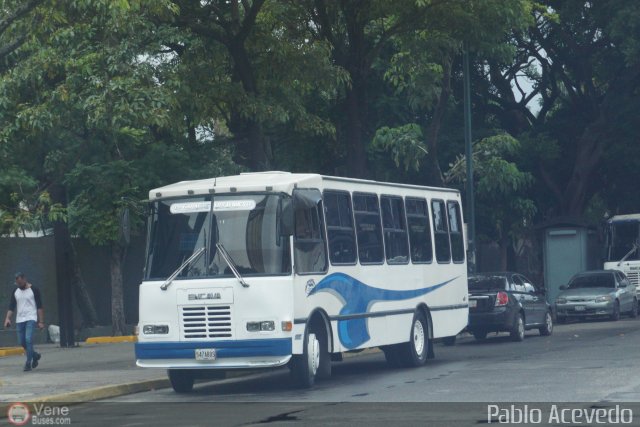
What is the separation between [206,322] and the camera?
1767 cm

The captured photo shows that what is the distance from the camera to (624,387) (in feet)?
53.1

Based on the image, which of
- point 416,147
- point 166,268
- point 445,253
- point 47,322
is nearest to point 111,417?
point 166,268

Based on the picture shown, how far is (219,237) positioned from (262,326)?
1.46 meters

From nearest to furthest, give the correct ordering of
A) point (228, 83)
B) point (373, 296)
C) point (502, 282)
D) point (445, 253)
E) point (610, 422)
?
point (610, 422) < point (373, 296) < point (445, 253) < point (228, 83) < point (502, 282)

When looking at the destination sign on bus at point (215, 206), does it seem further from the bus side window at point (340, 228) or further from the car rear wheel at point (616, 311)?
the car rear wheel at point (616, 311)

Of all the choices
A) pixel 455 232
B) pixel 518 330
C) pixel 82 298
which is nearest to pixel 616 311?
pixel 518 330

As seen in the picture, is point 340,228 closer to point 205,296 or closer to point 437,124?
point 205,296

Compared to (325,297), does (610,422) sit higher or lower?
lower

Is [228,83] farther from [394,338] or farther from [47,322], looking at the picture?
[47,322]

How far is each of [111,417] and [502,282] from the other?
15.1 m

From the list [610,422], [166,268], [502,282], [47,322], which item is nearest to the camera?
[610,422]

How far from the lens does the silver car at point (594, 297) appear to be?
36938 millimetres

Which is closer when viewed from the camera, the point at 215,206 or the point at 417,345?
the point at 215,206

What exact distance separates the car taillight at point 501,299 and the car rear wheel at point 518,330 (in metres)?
0.58
